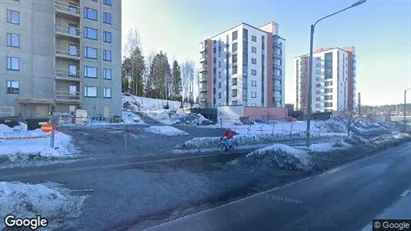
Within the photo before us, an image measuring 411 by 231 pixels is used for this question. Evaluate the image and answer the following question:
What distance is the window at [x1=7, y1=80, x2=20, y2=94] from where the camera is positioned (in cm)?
3891

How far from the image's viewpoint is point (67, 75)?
148ft

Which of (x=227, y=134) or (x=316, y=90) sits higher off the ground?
(x=316, y=90)

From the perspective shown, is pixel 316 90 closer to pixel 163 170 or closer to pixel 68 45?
pixel 68 45

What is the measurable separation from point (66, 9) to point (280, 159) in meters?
43.0

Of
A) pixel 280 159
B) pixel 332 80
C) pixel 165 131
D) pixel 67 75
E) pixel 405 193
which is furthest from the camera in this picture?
pixel 332 80

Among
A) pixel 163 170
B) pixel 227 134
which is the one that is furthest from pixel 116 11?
pixel 163 170

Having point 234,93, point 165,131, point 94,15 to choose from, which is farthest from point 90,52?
point 234,93

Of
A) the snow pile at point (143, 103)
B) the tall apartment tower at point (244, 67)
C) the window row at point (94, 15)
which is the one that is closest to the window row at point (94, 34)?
the window row at point (94, 15)

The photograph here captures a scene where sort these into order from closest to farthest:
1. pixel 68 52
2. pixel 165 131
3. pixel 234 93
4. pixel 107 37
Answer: pixel 165 131 → pixel 68 52 → pixel 107 37 → pixel 234 93

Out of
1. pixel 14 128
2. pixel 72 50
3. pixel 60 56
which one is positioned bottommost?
pixel 14 128

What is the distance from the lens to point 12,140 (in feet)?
63.1

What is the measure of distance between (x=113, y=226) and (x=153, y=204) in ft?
5.55

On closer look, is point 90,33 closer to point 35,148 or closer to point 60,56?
point 60,56

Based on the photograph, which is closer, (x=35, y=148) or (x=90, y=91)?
(x=35, y=148)
